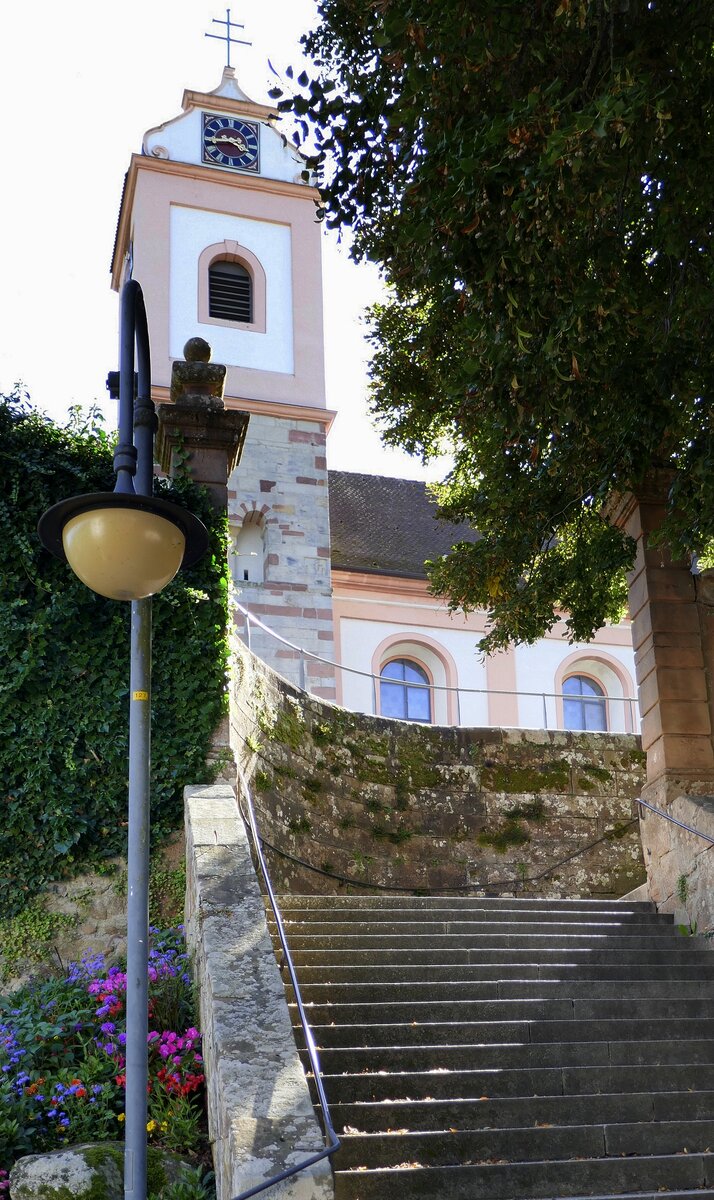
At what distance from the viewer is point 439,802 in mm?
14023

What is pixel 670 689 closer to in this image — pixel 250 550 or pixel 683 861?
pixel 683 861

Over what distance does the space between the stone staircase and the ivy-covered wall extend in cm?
293

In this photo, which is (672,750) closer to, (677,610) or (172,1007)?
(677,610)

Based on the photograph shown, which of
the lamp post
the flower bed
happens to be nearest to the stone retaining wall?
the flower bed

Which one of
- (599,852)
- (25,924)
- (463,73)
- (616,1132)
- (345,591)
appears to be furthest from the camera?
(345,591)

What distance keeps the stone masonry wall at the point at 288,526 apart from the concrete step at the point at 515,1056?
1563 cm

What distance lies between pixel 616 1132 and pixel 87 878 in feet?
15.1

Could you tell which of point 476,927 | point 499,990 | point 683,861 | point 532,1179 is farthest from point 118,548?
point 683,861

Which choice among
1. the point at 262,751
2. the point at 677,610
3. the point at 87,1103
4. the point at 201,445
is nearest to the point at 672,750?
the point at 677,610

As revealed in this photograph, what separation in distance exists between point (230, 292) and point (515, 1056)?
21.2 m

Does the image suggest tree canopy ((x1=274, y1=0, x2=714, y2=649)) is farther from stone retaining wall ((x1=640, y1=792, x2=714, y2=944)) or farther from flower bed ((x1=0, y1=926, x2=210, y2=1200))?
flower bed ((x1=0, y1=926, x2=210, y2=1200))

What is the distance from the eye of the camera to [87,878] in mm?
9594

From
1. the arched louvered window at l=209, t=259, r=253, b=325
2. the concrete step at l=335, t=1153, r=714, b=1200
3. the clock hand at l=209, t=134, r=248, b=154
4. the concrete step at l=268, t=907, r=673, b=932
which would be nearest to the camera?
the concrete step at l=335, t=1153, r=714, b=1200

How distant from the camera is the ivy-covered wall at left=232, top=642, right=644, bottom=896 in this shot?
40.7ft
